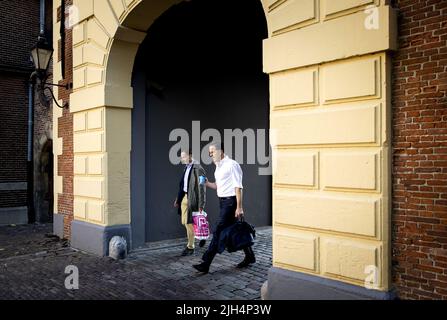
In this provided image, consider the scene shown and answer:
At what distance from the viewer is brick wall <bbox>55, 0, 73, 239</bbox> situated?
8.68 m

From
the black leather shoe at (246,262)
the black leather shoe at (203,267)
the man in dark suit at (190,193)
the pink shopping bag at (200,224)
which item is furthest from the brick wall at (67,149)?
the black leather shoe at (246,262)

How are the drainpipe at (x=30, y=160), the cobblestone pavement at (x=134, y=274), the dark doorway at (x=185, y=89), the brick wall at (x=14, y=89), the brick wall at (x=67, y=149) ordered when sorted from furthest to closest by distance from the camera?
the drainpipe at (x=30, y=160) → the brick wall at (x=14, y=89) → the brick wall at (x=67, y=149) → the dark doorway at (x=185, y=89) → the cobblestone pavement at (x=134, y=274)

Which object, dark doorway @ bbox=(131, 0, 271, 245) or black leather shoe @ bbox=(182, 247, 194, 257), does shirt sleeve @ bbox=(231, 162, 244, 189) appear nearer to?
black leather shoe @ bbox=(182, 247, 194, 257)

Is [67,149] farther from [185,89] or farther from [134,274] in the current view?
[134,274]

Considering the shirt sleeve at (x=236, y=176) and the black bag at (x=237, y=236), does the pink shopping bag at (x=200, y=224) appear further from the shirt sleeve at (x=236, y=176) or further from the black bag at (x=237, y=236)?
the shirt sleeve at (x=236, y=176)

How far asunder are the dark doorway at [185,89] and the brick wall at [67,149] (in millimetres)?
1647

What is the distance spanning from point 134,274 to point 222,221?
158cm

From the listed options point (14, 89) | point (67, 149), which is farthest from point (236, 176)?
point (14, 89)

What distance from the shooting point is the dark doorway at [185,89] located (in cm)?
816

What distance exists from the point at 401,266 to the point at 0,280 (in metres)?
5.48

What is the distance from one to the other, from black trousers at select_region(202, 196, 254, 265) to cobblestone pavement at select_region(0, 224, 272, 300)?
0.97 feet

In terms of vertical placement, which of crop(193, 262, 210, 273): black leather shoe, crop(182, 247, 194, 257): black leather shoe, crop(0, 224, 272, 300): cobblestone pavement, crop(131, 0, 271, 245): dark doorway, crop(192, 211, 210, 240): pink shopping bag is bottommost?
crop(0, 224, 272, 300): cobblestone pavement

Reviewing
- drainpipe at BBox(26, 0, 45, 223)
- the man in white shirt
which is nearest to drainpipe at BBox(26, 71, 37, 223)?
drainpipe at BBox(26, 0, 45, 223)
